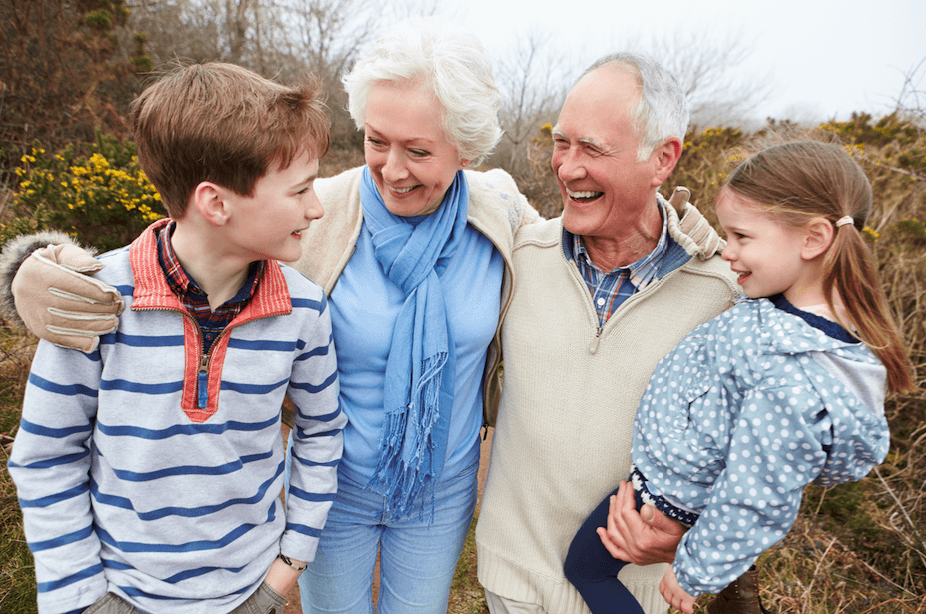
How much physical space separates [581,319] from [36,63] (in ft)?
26.4

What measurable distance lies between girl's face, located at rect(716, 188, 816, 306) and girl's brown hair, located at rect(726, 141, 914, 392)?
0.03 m

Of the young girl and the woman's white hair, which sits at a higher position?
the woman's white hair

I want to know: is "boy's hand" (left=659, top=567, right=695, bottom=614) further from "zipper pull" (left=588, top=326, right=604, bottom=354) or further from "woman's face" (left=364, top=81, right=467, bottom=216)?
"woman's face" (left=364, top=81, right=467, bottom=216)

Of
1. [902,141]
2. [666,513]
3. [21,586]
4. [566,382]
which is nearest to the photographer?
[666,513]

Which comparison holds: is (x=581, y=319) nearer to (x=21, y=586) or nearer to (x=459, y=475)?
(x=459, y=475)

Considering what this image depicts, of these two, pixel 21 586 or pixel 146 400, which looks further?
pixel 21 586

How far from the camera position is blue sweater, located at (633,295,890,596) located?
45.8 inches

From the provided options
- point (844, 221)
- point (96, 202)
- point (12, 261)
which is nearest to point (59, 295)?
point (12, 261)

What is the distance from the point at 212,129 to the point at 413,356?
80 cm

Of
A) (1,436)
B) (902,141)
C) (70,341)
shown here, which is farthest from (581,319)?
(902,141)

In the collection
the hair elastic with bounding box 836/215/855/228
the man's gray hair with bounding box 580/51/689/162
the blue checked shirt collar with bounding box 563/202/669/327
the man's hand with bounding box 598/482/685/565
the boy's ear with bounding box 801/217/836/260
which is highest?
the man's gray hair with bounding box 580/51/689/162

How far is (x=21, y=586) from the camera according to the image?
2312 mm

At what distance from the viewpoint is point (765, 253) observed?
4.35 feet

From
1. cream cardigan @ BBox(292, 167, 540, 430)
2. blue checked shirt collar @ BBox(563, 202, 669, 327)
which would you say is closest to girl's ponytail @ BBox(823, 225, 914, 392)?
blue checked shirt collar @ BBox(563, 202, 669, 327)
